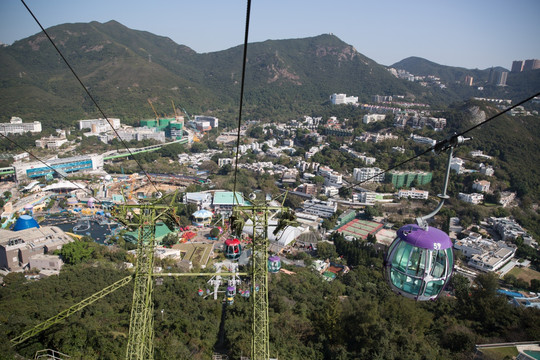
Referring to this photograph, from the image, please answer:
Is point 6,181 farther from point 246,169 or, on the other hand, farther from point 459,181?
point 459,181

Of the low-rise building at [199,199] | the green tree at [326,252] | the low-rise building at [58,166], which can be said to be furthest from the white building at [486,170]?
the low-rise building at [58,166]

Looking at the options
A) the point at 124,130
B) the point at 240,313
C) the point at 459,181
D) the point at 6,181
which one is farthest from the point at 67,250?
the point at 124,130

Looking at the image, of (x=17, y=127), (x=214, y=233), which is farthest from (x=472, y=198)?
(x=17, y=127)

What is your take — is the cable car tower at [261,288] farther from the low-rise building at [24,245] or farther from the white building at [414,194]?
the white building at [414,194]

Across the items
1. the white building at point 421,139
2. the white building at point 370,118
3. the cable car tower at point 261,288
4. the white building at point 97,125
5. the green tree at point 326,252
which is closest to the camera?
the cable car tower at point 261,288

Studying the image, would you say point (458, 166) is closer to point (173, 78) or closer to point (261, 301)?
point (261, 301)
